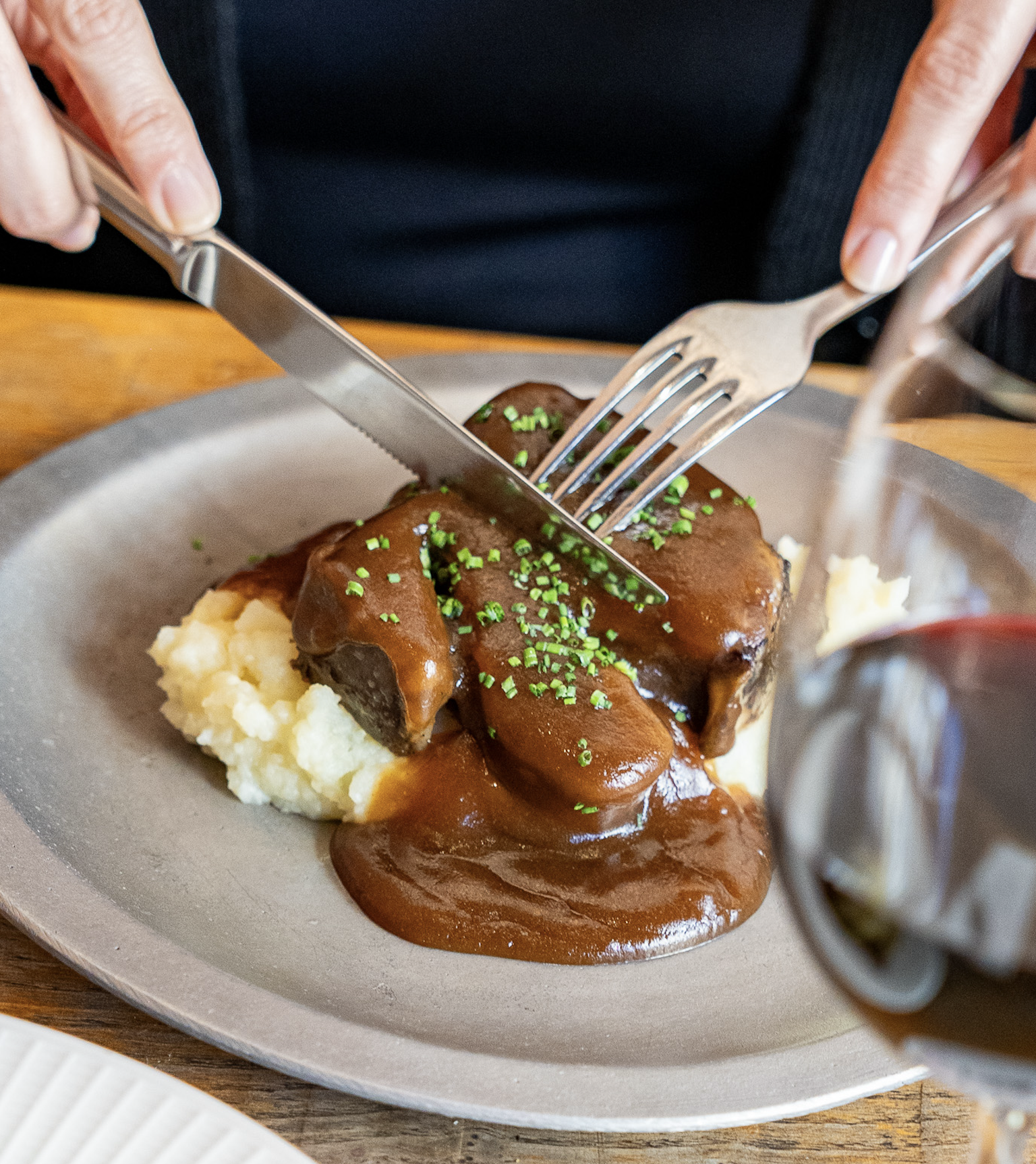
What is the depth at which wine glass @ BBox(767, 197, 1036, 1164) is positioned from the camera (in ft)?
2.76

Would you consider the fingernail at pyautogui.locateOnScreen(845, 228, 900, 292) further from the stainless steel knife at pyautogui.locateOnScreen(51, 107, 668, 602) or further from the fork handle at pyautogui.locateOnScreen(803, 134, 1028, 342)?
the stainless steel knife at pyautogui.locateOnScreen(51, 107, 668, 602)

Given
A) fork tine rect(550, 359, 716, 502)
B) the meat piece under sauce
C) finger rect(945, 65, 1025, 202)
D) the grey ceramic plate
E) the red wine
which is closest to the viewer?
the red wine

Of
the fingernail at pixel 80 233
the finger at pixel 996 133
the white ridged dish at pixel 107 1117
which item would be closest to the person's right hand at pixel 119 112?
the fingernail at pixel 80 233

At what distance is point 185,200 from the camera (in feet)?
6.21

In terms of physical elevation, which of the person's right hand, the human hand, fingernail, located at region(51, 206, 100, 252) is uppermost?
the human hand

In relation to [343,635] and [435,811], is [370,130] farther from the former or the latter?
[435,811]

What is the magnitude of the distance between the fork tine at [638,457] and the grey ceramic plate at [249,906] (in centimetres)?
58

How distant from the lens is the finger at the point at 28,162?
1922 mm

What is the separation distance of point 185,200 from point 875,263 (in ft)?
3.87

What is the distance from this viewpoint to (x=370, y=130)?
334cm

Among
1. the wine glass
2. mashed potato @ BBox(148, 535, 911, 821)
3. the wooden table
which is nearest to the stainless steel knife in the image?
mashed potato @ BBox(148, 535, 911, 821)

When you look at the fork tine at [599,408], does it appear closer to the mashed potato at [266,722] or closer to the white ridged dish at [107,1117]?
the mashed potato at [266,722]

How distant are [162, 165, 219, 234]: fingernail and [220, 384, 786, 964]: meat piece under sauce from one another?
1.87 ft

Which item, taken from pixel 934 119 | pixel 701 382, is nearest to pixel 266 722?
pixel 701 382
